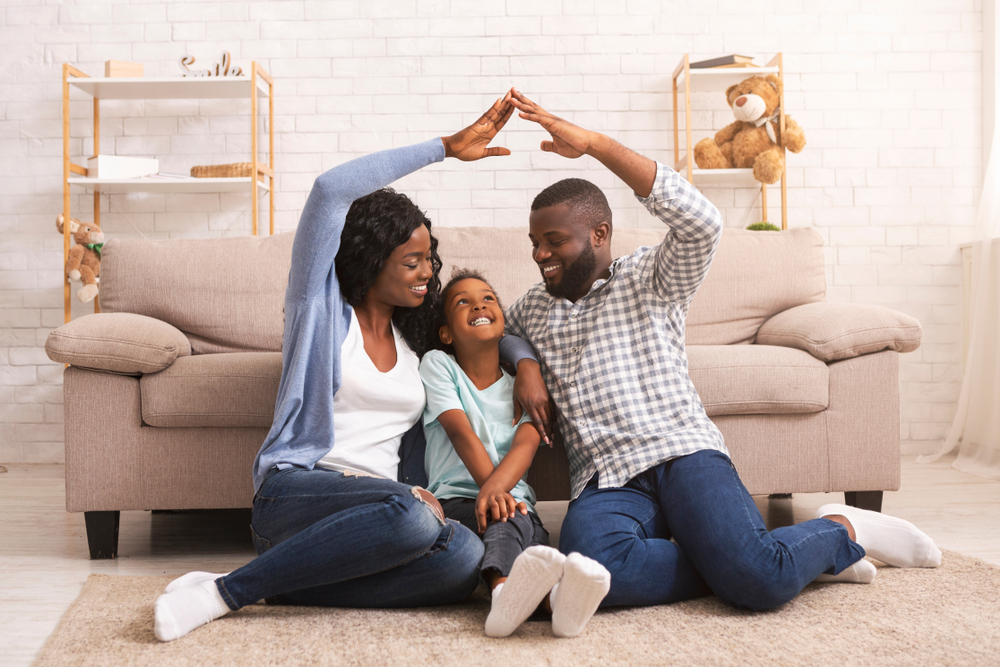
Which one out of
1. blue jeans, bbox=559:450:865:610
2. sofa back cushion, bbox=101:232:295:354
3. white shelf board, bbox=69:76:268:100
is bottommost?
blue jeans, bbox=559:450:865:610

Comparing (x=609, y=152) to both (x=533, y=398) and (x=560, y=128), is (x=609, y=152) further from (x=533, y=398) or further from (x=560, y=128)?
(x=533, y=398)

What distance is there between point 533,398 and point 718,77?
2173 millimetres

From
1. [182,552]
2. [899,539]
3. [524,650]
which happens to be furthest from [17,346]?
[899,539]

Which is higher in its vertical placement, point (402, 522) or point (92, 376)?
point (92, 376)

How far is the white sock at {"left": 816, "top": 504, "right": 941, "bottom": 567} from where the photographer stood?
1467 millimetres

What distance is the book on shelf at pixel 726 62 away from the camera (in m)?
2.99

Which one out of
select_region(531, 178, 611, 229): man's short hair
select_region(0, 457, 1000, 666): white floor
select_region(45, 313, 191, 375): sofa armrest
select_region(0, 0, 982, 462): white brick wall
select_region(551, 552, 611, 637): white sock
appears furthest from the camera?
select_region(0, 0, 982, 462): white brick wall

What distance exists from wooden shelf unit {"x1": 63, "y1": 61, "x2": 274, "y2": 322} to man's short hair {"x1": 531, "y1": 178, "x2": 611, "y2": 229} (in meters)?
1.76

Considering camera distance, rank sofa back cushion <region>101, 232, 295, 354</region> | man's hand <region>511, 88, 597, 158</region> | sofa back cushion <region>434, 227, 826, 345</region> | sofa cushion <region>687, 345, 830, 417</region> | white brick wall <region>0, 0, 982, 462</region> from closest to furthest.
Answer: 1. man's hand <region>511, 88, 597, 158</region>
2. sofa cushion <region>687, 345, 830, 417</region>
3. sofa back cushion <region>101, 232, 295, 354</region>
4. sofa back cushion <region>434, 227, 826, 345</region>
5. white brick wall <region>0, 0, 982, 462</region>

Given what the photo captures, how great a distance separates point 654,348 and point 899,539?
0.60 meters

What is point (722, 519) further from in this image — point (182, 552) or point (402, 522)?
point (182, 552)

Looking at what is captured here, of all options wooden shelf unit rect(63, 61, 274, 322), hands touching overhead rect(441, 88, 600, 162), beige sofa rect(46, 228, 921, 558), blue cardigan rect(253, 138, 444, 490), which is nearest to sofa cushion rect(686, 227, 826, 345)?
beige sofa rect(46, 228, 921, 558)

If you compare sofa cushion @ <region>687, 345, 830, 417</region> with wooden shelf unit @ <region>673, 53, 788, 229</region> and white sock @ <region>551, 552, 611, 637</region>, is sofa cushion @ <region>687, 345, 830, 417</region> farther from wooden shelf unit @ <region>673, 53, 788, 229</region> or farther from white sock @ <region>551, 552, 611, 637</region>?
wooden shelf unit @ <region>673, 53, 788, 229</region>

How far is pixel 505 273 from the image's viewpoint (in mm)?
2330
